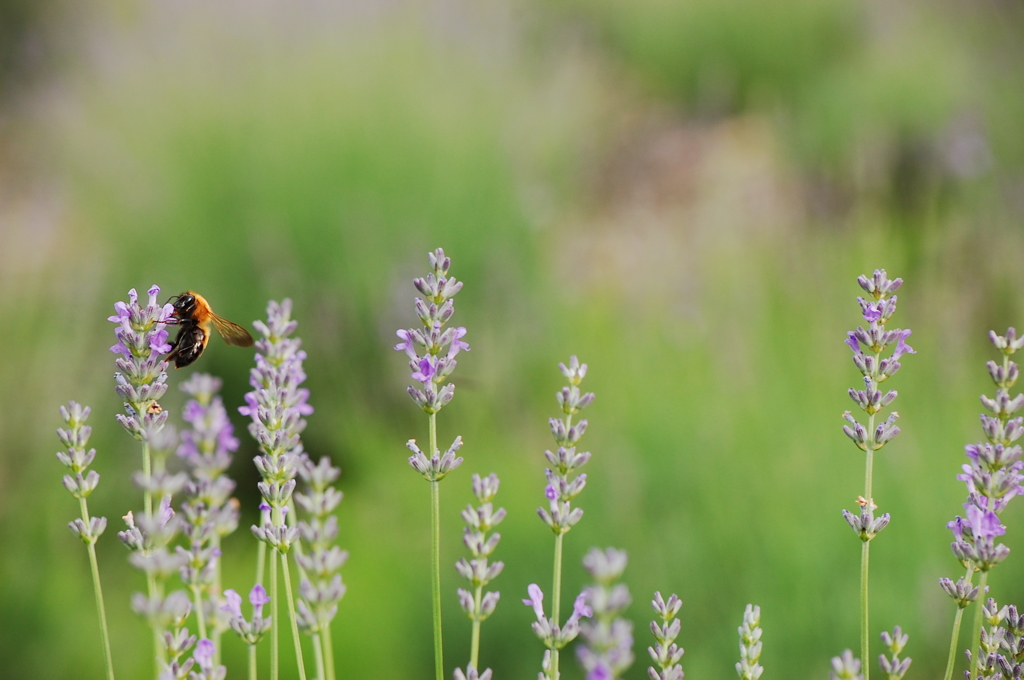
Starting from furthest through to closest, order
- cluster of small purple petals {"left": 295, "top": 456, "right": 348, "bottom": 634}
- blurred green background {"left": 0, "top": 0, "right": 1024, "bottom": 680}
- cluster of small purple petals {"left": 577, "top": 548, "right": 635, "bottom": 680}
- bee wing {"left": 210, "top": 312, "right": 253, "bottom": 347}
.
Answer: blurred green background {"left": 0, "top": 0, "right": 1024, "bottom": 680}
bee wing {"left": 210, "top": 312, "right": 253, "bottom": 347}
cluster of small purple petals {"left": 295, "top": 456, "right": 348, "bottom": 634}
cluster of small purple petals {"left": 577, "top": 548, "right": 635, "bottom": 680}

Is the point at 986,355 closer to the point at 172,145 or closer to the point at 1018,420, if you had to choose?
the point at 1018,420

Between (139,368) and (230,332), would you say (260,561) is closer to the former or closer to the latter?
(139,368)

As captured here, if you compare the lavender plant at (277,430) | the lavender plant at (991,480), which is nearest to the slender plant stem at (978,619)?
the lavender plant at (991,480)

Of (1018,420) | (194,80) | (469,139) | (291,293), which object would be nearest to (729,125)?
(469,139)

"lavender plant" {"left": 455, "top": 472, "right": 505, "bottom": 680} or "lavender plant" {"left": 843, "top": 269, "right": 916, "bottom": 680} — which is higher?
"lavender plant" {"left": 843, "top": 269, "right": 916, "bottom": 680}

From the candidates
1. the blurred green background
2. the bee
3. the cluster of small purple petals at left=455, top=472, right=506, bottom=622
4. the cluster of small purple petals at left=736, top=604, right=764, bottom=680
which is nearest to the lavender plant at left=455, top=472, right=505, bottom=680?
the cluster of small purple petals at left=455, top=472, right=506, bottom=622

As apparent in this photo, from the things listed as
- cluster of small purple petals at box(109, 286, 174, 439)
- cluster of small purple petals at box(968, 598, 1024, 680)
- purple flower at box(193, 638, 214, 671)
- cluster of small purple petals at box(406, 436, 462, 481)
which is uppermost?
cluster of small purple petals at box(109, 286, 174, 439)

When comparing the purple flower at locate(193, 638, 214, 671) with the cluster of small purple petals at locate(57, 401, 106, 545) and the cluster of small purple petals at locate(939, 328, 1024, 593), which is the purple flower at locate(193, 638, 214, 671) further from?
the cluster of small purple petals at locate(939, 328, 1024, 593)

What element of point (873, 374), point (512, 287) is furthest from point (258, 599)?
point (512, 287)
